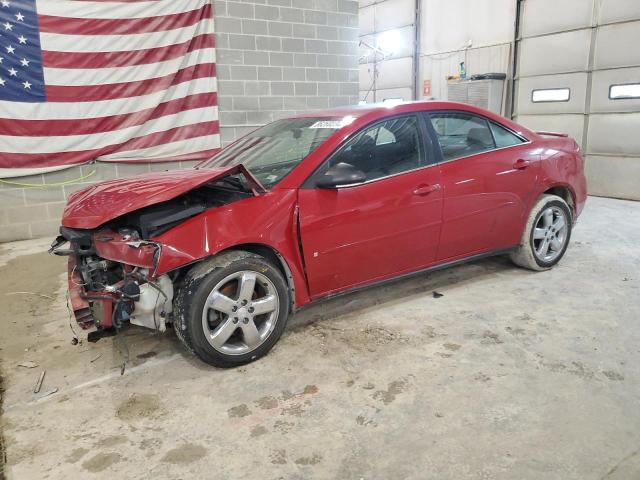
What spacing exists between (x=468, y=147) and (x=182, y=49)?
4.34 metres

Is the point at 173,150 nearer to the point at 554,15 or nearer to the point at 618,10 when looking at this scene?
the point at 554,15

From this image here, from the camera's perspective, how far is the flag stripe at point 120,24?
576 cm

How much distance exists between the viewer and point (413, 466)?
6.71ft

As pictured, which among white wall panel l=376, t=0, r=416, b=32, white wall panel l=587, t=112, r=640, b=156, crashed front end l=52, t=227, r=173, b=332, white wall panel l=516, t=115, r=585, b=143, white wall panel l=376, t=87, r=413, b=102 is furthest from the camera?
white wall panel l=376, t=87, r=413, b=102

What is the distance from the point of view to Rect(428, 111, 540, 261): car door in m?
3.53

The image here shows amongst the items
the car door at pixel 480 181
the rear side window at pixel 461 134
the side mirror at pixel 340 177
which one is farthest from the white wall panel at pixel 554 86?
the side mirror at pixel 340 177

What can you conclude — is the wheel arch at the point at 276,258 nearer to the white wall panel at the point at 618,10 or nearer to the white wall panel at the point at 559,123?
the white wall panel at the point at 559,123

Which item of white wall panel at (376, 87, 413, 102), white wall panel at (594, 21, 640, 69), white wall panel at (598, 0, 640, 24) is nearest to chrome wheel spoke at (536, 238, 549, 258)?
white wall panel at (594, 21, 640, 69)

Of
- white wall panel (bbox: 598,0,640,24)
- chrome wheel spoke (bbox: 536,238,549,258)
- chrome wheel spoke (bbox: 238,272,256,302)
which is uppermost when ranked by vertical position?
white wall panel (bbox: 598,0,640,24)

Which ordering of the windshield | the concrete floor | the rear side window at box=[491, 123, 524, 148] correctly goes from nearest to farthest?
1. the concrete floor
2. the windshield
3. the rear side window at box=[491, 123, 524, 148]

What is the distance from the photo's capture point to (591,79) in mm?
8008

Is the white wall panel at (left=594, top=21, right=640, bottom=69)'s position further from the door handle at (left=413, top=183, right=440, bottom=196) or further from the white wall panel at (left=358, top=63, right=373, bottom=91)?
the white wall panel at (left=358, top=63, right=373, bottom=91)

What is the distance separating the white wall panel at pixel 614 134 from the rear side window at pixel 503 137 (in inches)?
190

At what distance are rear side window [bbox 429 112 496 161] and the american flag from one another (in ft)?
13.1
